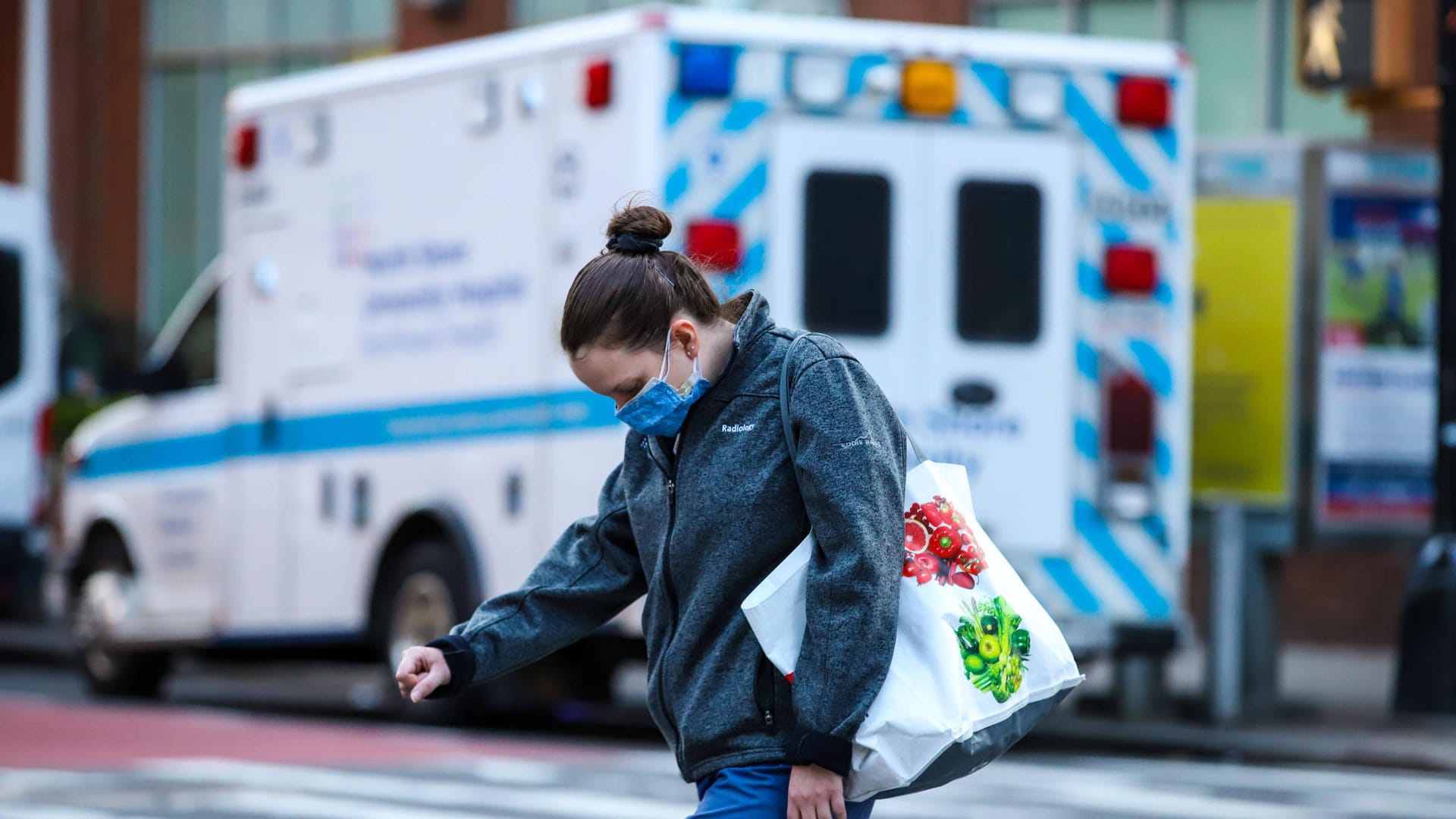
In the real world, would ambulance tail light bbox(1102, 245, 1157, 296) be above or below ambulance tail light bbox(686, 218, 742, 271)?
below

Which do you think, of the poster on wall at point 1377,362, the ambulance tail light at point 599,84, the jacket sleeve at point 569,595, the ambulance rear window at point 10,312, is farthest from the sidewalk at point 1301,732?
the ambulance rear window at point 10,312

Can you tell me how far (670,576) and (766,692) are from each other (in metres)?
0.23

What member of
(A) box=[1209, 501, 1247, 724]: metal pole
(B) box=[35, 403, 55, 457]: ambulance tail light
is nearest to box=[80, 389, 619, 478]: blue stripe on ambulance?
(B) box=[35, 403, 55, 457]: ambulance tail light

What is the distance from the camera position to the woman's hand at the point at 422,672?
341 centimetres

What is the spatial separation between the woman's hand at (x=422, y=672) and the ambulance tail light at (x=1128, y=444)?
6.61 m

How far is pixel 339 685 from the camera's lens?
14.2m

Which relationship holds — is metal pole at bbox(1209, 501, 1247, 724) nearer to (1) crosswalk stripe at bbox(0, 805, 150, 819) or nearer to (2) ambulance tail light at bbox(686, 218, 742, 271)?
(2) ambulance tail light at bbox(686, 218, 742, 271)

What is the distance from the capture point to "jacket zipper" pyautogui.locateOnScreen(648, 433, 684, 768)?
3.33 metres

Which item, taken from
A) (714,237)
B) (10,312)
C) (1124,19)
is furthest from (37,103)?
(714,237)

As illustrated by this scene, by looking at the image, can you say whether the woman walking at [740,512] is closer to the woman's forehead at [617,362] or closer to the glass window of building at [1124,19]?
the woman's forehead at [617,362]

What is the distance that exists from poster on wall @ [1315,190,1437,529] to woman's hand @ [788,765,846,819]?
28.2 feet

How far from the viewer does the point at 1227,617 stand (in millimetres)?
11180

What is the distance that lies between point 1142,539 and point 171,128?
16.6 m

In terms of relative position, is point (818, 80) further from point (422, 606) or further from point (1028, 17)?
point (1028, 17)
